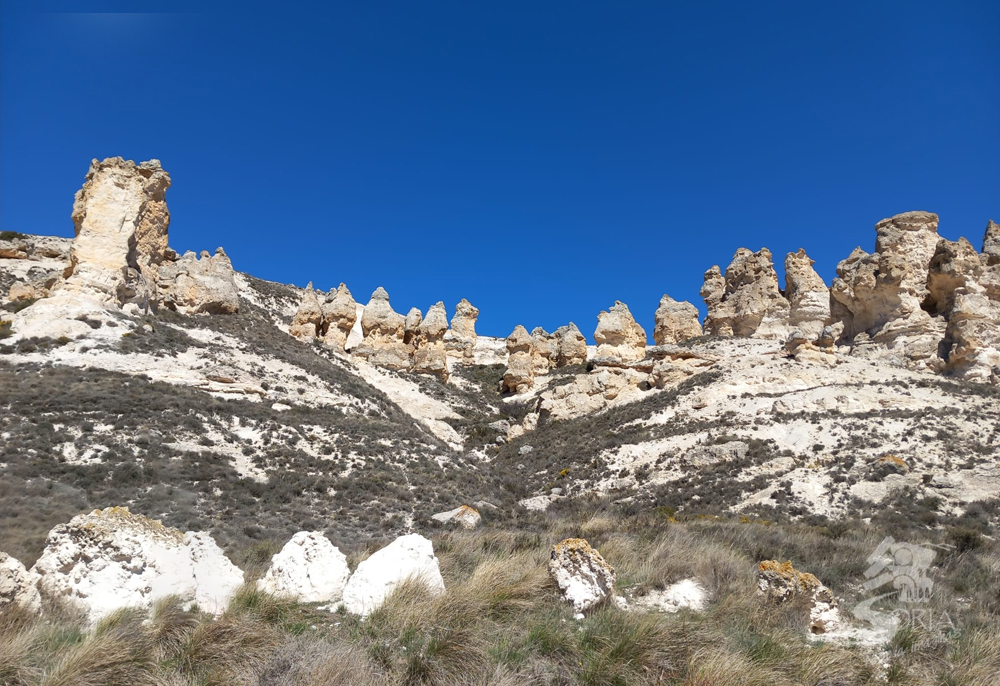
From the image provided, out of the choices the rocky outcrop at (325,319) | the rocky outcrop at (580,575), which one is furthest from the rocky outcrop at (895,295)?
the rocky outcrop at (580,575)

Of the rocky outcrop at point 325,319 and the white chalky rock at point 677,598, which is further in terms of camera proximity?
the rocky outcrop at point 325,319

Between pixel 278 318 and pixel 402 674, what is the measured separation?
1904 inches

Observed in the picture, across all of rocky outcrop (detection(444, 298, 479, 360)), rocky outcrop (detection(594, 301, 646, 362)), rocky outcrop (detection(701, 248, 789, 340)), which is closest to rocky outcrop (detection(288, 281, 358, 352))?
rocky outcrop (detection(444, 298, 479, 360))

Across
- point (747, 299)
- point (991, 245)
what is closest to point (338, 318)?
point (747, 299)

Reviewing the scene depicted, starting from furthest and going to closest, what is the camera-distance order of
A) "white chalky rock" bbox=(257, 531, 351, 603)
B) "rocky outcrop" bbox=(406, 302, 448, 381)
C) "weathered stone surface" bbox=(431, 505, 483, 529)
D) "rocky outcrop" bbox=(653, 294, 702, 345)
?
"rocky outcrop" bbox=(653, 294, 702, 345) → "rocky outcrop" bbox=(406, 302, 448, 381) → "weathered stone surface" bbox=(431, 505, 483, 529) → "white chalky rock" bbox=(257, 531, 351, 603)

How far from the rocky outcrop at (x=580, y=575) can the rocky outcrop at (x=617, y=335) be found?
3852 centimetres

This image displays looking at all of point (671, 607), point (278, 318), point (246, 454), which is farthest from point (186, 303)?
point (671, 607)

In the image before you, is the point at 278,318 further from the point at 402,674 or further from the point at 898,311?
the point at 402,674

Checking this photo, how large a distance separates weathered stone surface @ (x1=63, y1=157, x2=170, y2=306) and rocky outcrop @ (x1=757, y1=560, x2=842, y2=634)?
3235 cm

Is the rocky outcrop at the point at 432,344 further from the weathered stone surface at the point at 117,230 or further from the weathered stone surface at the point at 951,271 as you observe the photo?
the weathered stone surface at the point at 951,271

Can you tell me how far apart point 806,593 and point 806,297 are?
4441 centimetres

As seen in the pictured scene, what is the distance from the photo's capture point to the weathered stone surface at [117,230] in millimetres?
29397

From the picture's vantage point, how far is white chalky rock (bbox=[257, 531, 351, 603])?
5719 mm

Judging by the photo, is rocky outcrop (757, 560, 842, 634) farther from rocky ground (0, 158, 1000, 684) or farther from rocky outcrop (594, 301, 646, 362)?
rocky outcrop (594, 301, 646, 362)
